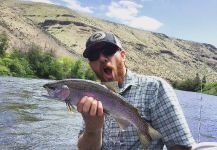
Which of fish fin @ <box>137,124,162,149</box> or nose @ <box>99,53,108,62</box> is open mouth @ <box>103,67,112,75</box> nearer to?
nose @ <box>99,53,108,62</box>

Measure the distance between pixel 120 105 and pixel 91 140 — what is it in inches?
31.4

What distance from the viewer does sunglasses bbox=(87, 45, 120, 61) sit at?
528cm

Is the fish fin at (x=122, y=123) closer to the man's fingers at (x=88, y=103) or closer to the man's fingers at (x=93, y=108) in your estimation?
the man's fingers at (x=93, y=108)

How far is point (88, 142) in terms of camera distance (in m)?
5.17

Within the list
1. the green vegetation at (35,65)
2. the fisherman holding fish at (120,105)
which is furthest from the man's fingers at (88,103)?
the green vegetation at (35,65)

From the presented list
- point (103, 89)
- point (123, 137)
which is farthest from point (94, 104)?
point (123, 137)

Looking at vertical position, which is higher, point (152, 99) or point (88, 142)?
point (152, 99)

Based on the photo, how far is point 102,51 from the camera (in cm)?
529

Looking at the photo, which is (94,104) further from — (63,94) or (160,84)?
(160,84)

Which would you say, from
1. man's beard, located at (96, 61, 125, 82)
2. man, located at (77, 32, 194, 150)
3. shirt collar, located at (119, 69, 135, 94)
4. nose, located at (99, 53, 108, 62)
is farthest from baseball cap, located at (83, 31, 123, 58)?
shirt collar, located at (119, 69, 135, 94)

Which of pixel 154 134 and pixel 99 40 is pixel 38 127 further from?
pixel 154 134

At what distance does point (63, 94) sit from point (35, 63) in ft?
425

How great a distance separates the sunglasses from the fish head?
84 centimetres

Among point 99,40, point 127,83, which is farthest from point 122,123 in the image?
point 99,40
